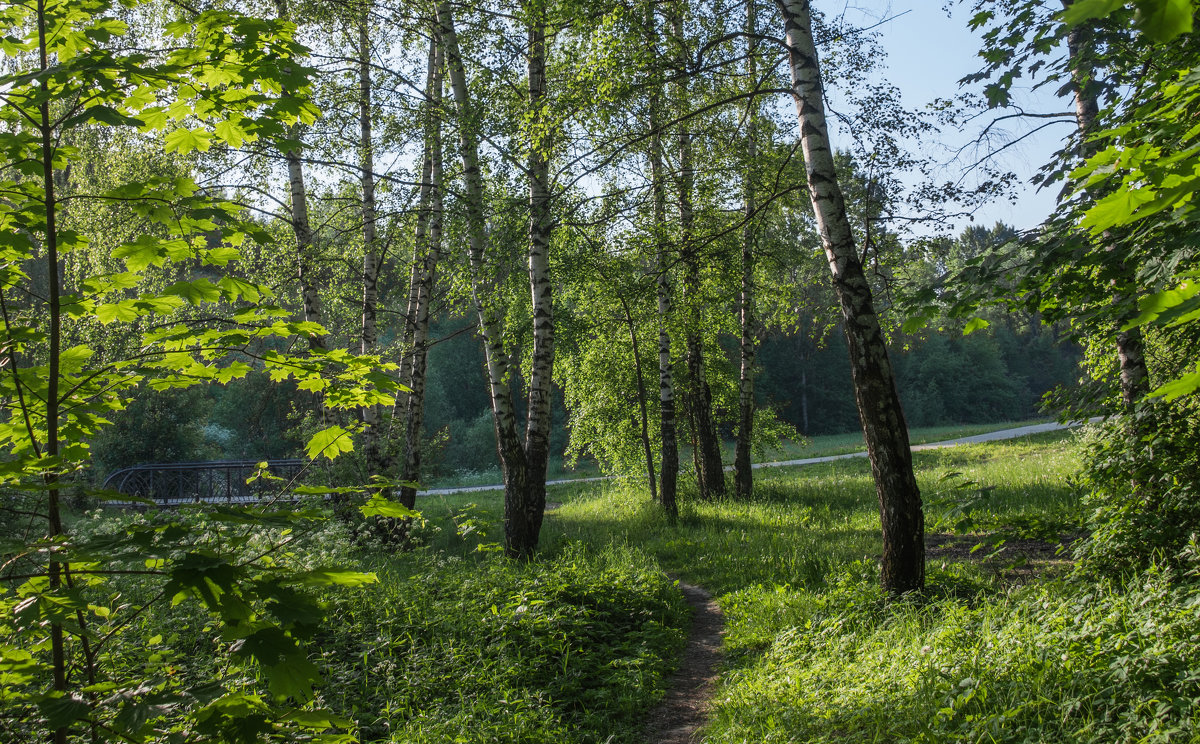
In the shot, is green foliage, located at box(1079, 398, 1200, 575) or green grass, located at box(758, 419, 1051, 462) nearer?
green foliage, located at box(1079, 398, 1200, 575)

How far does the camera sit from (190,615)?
6.06 m

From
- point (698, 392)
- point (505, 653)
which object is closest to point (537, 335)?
point (505, 653)

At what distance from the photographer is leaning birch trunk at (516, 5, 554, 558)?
8516 millimetres

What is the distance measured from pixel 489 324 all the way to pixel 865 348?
478 cm

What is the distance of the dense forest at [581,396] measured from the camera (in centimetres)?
217

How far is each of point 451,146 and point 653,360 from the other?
7.54 m

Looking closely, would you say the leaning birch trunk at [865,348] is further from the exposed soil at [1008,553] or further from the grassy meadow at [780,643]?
the exposed soil at [1008,553]

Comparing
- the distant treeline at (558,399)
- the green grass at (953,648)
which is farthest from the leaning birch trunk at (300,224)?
the green grass at (953,648)

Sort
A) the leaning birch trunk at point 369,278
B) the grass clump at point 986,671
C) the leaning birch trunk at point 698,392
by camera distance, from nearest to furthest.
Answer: the grass clump at point 986,671 < the leaning birch trunk at point 698,392 < the leaning birch trunk at point 369,278

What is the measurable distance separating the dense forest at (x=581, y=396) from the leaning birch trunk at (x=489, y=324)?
49 millimetres

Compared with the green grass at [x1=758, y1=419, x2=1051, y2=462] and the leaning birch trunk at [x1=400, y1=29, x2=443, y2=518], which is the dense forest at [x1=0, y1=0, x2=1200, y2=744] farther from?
the green grass at [x1=758, y1=419, x2=1051, y2=462]

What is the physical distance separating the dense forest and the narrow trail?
5.5 inches

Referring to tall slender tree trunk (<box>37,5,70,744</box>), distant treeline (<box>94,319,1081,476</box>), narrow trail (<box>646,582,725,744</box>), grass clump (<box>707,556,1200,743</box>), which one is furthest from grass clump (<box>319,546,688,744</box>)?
distant treeline (<box>94,319,1081,476</box>)

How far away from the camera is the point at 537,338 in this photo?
28.1 ft
